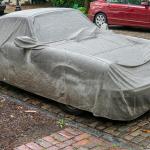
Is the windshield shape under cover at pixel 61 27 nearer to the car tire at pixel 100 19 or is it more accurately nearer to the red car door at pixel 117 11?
the red car door at pixel 117 11

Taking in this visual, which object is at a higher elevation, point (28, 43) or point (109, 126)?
point (28, 43)

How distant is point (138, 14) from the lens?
1448cm

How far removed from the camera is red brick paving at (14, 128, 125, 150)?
5.30 meters

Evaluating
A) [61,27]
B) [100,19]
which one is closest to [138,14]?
[100,19]

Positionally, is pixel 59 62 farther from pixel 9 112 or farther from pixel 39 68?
pixel 9 112

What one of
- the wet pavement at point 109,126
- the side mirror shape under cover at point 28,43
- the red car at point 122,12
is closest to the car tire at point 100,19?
the red car at point 122,12

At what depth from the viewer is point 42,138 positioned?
18.4 feet

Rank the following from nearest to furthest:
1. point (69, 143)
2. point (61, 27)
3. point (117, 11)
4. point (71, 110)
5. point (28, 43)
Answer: point (69, 143) → point (71, 110) → point (28, 43) → point (61, 27) → point (117, 11)

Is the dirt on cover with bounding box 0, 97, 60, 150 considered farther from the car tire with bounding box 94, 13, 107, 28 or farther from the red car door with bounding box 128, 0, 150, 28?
the car tire with bounding box 94, 13, 107, 28

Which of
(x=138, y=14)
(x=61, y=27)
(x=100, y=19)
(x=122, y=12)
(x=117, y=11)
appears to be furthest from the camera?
(x=100, y=19)

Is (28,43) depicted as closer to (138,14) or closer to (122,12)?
(138,14)

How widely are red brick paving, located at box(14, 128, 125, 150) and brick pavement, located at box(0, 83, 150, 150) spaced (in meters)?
0.17

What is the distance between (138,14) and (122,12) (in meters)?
0.70

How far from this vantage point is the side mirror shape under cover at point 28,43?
22.0 feet
